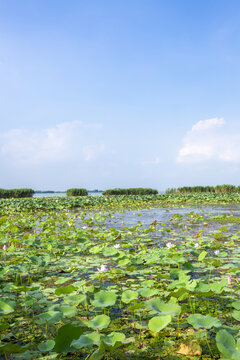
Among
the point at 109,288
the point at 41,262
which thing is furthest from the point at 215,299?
the point at 41,262

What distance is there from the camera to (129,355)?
1724mm

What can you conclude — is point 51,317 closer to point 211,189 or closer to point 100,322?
point 100,322

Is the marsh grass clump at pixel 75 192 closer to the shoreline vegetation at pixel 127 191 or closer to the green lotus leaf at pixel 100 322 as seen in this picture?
the shoreline vegetation at pixel 127 191

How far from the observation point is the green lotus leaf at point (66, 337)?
155 cm

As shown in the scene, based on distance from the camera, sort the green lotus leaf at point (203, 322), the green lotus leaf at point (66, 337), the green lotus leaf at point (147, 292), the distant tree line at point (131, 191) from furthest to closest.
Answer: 1. the distant tree line at point (131, 191)
2. the green lotus leaf at point (147, 292)
3. the green lotus leaf at point (203, 322)
4. the green lotus leaf at point (66, 337)

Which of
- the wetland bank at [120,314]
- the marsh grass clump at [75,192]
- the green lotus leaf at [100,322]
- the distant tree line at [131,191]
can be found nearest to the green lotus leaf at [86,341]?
the wetland bank at [120,314]

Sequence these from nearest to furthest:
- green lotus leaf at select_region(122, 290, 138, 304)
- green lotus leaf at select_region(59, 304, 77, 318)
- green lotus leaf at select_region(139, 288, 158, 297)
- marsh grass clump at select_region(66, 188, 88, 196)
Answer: green lotus leaf at select_region(59, 304, 77, 318)
green lotus leaf at select_region(122, 290, 138, 304)
green lotus leaf at select_region(139, 288, 158, 297)
marsh grass clump at select_region(66, 188, 88, 196)

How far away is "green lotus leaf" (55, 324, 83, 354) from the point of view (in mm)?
1554

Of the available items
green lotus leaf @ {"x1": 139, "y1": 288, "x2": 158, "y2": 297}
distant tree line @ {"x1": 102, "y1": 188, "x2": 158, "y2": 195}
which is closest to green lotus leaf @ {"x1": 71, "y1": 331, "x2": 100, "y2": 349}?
green lotus leaf @ {"x1": 139, "y1": 288, "x2": 158, "y2": 297}

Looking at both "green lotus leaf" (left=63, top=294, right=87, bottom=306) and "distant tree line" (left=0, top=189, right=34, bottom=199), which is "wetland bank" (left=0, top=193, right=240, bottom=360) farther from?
"distant tree line" (left=0, top=189, right=34, bottom=199)

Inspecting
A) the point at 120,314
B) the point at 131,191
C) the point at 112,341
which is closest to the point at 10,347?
the point at 112,341

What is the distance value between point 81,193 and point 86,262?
21.9 meters

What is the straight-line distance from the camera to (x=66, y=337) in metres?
1.59

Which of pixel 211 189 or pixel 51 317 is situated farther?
pixel 211 189
